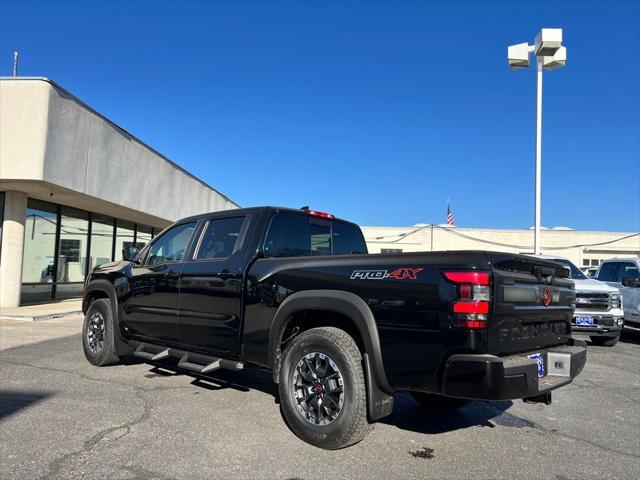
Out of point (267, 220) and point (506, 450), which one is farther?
point (267, 220)

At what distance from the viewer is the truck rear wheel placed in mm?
3793

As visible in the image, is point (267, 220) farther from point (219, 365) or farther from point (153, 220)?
point (153, 220)

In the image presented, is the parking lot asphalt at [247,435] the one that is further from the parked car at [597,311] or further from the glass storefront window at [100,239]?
the glass storefront window at [100,239]

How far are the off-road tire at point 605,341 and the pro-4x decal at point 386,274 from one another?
8686 mm

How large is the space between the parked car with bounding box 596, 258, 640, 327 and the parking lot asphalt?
5.98 metres

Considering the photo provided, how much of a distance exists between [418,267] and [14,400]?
4291 mm

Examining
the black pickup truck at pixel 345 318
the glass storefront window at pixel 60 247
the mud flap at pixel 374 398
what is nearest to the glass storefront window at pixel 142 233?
the glass storefront window at pixel 60 247

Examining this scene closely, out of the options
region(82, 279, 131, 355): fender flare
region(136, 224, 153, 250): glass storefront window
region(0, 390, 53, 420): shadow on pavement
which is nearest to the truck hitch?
region(0, 390, 53, 420): shadow on pavement

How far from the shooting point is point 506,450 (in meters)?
4.12

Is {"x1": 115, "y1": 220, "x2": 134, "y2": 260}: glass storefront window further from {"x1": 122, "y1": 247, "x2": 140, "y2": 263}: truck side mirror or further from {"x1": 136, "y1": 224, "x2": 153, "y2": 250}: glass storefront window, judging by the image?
{"x1": 122, "y1": 247, "x2": 140, "y2": 263}: truck side mirror

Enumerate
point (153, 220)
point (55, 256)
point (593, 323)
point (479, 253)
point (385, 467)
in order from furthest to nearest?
point (153, 220)
point (55, 256)
point (593, 323)
point (385, 467)
point (479, 253)

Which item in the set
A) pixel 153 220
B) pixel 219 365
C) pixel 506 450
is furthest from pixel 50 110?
pixel 506 450

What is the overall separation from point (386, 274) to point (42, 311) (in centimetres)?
1155

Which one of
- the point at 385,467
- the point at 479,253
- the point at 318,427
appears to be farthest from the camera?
the point at 318,427
